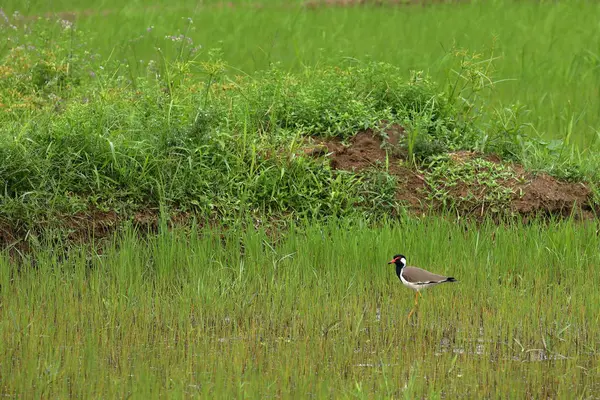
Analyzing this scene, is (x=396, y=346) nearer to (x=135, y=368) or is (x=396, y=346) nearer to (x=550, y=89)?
(x=135, y=368)

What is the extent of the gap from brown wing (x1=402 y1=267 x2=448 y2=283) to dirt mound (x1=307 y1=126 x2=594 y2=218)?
158 cm

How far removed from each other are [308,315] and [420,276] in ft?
2.32

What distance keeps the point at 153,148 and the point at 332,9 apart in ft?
26.0

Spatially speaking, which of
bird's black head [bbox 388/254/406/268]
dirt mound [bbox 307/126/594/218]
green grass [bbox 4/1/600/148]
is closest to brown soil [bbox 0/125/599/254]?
dirt mound [bbox 307/126/594/218]

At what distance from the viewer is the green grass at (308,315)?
17.0 ft

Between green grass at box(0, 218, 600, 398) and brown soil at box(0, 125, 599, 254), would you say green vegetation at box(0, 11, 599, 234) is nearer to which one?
brown soil at box(0, 125, 599, 254)

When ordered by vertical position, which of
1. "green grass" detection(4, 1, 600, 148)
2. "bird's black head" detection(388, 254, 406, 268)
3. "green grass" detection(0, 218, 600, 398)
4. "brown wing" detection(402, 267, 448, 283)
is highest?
"brown wing" detection(402, 267, 448, 283)

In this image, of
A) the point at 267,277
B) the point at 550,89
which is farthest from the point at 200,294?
the point at 550,89

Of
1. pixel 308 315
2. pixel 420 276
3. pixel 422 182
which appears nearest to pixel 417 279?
pixel 420 276

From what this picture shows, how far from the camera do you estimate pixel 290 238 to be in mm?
7215

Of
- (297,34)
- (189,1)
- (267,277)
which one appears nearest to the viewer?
(267,277)

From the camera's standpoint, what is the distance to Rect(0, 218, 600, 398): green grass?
5.20 metres

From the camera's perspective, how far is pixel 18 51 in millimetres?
10219

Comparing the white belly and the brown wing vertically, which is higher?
the brown wing
